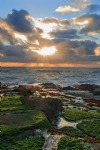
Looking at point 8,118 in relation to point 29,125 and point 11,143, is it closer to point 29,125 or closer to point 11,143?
point 29,125

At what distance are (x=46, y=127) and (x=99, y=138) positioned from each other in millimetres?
7093

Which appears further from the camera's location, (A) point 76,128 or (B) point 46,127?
(A) point 76,128

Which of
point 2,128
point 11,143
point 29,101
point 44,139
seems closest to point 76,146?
point 44,139

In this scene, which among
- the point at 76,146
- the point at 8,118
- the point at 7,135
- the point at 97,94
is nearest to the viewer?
the point at 76,146

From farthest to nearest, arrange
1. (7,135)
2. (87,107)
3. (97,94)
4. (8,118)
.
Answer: (97,94), (87,107), (8,118), (7,135)

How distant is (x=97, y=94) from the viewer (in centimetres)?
9688

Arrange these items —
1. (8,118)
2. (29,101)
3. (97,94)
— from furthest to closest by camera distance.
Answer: (97,94)
(29,101)
(8,118)

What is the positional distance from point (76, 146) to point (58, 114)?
20298 millimetres

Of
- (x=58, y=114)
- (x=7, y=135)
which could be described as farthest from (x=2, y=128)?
(x=58, y=114)

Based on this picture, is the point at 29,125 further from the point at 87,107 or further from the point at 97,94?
the point at 97,94

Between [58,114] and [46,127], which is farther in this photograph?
[58,114]

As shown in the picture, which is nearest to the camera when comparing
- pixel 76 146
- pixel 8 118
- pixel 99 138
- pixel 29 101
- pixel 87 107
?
pixel 76 146

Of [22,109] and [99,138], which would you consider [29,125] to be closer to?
[99,138]

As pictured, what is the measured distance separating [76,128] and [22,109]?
427 inches
